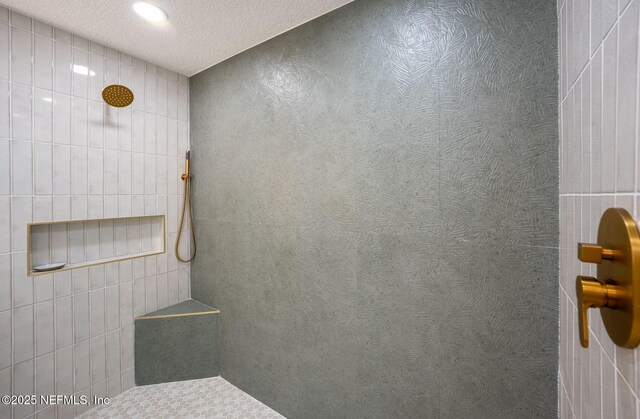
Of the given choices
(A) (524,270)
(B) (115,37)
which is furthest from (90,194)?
(A) (524,270)

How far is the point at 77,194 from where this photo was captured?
1.56 metres

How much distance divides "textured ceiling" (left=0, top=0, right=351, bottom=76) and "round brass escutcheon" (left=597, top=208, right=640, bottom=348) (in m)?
1.38

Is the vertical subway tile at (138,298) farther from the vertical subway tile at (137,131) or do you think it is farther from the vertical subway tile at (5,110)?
the vertical subway tile at (5,110)

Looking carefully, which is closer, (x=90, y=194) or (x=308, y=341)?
(x=308, y=341)

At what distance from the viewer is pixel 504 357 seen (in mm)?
911

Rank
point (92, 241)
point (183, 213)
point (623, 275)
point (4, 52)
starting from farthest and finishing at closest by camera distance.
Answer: point (183, 213) < point (92, 241) < point (4, 52) < point (623, 275)

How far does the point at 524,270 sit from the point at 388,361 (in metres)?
0.66

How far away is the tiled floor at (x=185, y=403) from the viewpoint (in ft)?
5.12

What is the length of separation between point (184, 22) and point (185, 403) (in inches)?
87.7

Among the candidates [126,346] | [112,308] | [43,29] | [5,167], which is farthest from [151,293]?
[43,29]

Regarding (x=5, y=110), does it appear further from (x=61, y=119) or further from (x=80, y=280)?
(x=80, y=280)

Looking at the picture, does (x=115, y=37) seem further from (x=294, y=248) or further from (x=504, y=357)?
(x=504, y=357)

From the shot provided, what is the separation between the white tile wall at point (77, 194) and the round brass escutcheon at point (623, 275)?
218 cm

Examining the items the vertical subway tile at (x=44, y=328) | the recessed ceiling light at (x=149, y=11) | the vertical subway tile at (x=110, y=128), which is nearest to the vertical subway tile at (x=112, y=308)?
the vertical subway tile at (x=44, y=328)
